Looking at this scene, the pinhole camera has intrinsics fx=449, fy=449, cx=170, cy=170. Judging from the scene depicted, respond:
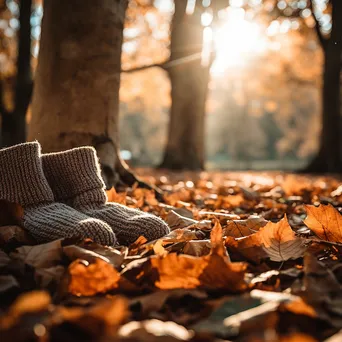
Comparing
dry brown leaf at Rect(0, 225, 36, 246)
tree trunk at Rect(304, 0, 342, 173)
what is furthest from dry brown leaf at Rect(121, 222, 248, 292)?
tree trunk at Rect(304, 0, 342, 173)

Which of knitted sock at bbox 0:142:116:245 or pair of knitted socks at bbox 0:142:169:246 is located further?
knitted sock at bbox 0:142:116:245

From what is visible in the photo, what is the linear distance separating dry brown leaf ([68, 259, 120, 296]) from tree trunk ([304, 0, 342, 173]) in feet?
37.8

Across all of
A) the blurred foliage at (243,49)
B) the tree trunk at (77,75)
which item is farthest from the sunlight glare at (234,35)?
the tree trunk at (77,75)

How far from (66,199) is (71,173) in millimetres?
133

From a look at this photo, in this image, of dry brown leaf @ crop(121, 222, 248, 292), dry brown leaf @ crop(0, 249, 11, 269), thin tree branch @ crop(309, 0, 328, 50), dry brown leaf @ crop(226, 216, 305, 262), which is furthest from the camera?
thin tree branch @ crop(309, 0, 328, 50)

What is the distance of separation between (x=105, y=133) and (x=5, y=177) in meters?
1.56

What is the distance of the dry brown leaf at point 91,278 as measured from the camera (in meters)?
1.15

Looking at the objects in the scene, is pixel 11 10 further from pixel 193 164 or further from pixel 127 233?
pixel 127 233

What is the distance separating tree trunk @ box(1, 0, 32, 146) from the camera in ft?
29.2

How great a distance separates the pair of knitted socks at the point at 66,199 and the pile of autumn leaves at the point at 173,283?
11 cm

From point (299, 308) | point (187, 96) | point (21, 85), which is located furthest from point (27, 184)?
point (187, 96)

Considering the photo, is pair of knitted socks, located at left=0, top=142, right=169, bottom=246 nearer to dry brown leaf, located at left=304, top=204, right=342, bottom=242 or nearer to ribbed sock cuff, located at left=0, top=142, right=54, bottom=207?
ribbed sock cuff, located at left=0, top=142, right=54, bottom=207

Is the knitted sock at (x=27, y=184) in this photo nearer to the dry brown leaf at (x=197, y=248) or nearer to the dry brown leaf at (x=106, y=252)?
the dry brown leaf at (x=106, y=252)

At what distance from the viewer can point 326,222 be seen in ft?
5.19
